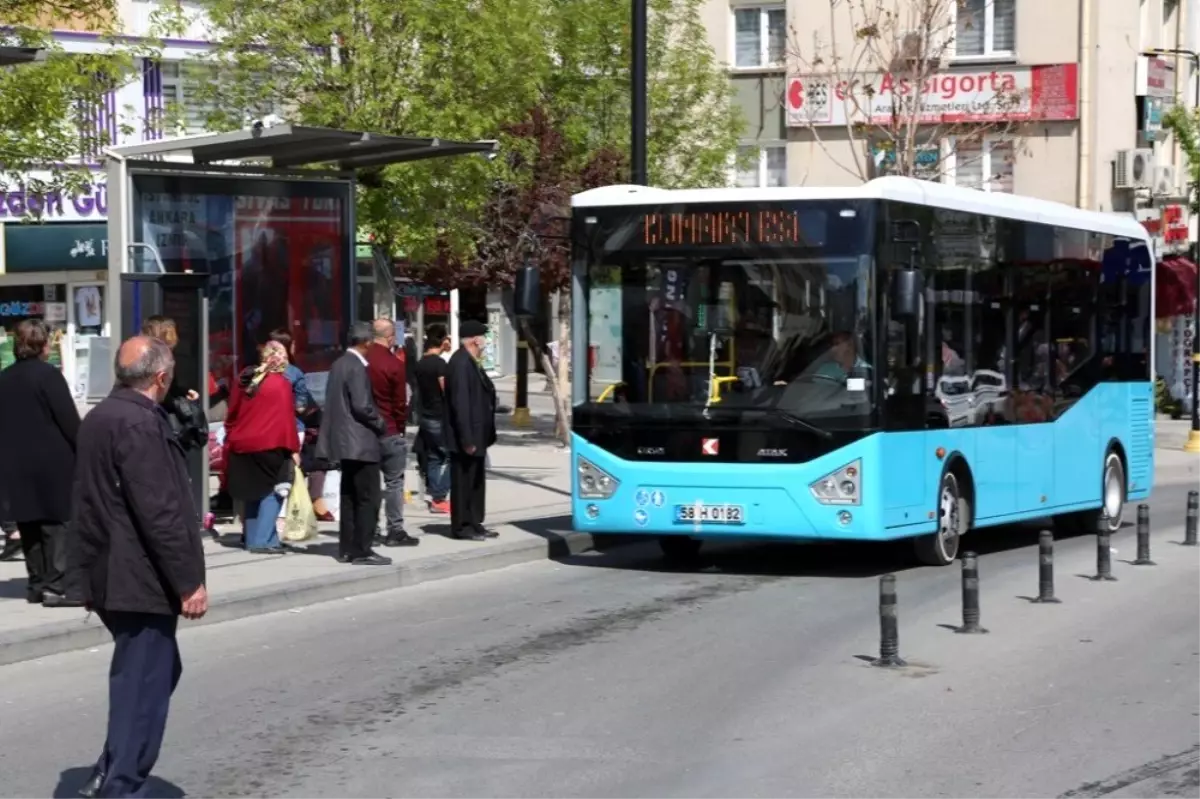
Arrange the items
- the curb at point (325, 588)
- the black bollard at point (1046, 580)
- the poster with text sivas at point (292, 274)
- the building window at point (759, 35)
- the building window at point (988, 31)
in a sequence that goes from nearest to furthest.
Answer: the curb at point (325, 588), the black bollard at point (1046, 580), the poster with text sivas at point (292, 274), the building window at point (988, 31), the building window at point (759, 35)

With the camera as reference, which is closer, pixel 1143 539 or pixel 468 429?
pixel 1143 539

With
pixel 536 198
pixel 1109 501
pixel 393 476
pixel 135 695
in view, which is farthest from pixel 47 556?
pixel 536 198

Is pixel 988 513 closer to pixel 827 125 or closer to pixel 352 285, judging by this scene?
pixel 352 285

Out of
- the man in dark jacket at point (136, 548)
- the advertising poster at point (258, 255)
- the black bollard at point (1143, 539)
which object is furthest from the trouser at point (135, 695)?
the black bollard at point (1143, 539)

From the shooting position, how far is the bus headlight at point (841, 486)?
1418 cm

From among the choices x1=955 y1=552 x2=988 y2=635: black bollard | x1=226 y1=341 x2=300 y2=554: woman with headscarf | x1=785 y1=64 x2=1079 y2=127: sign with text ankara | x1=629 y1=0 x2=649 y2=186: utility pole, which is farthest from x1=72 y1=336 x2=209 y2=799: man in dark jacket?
x1=785 y1=64 x2=1079 y2=127: sign with text ankara

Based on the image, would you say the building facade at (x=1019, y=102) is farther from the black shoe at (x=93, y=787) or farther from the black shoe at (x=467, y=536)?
the black shoe at (x=93, y=787)

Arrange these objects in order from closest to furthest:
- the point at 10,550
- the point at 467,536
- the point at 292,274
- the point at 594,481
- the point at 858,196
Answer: the point at 858,196 → the point at 10,550 → the point at 594,481 → the point at 467,536 → the point at 292,274

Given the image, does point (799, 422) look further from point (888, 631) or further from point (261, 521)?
point (261, 521)

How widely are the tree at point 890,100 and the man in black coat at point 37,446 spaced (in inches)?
876

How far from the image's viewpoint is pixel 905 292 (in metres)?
A: 14.0

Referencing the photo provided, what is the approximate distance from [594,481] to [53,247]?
24.2 meters

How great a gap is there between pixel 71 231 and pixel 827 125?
15.0m

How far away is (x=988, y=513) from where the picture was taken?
16.1 metres
